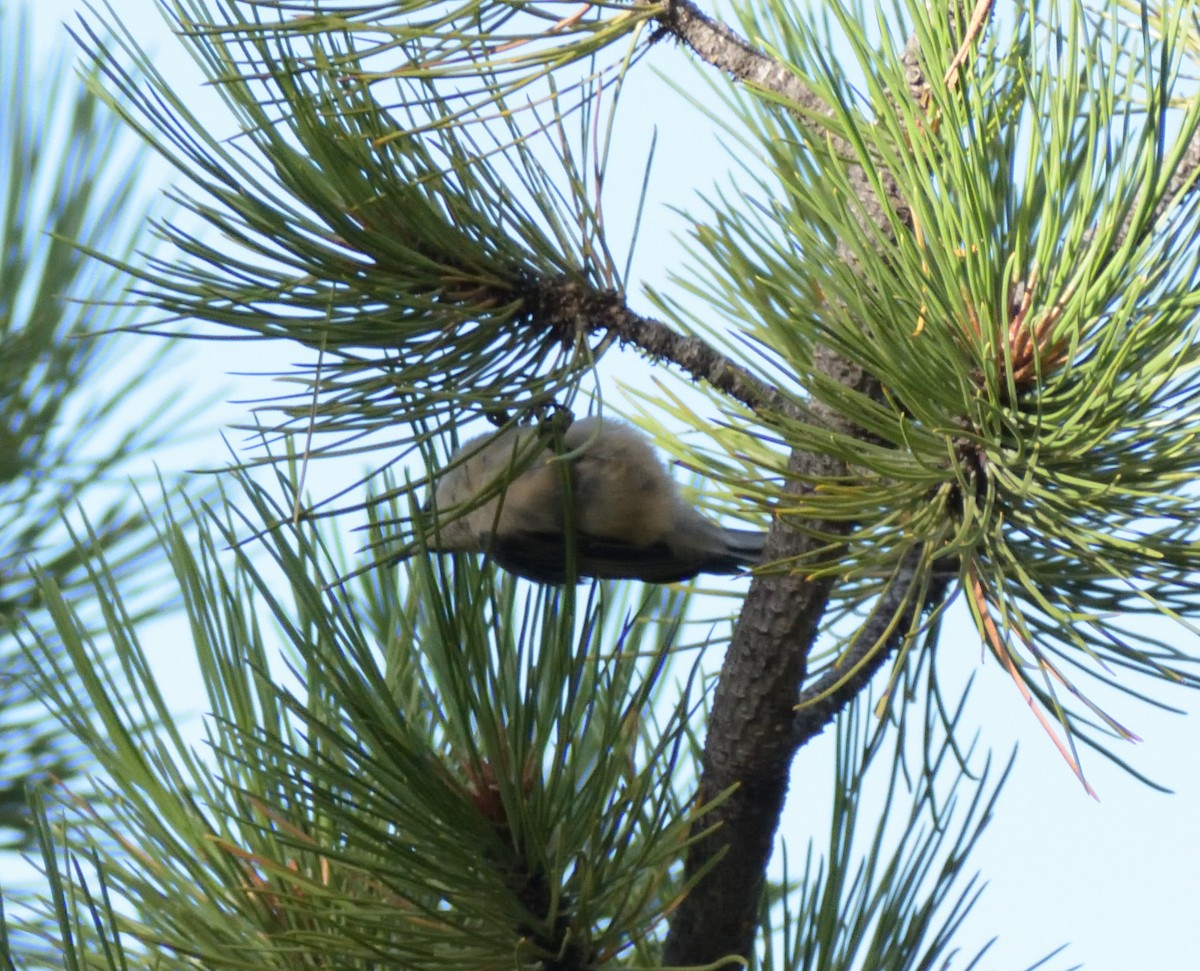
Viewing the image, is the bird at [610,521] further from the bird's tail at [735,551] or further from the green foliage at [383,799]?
the green foliage at [383,799]

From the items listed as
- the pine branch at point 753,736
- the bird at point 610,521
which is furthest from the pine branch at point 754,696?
the bird at point 610,521

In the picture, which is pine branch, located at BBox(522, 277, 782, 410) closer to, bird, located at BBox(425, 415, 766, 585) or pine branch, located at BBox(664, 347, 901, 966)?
pine branch, located at BBox(664, 347, 901, 966)

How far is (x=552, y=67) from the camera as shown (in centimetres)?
96

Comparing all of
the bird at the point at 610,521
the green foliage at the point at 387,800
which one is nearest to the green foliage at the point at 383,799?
the green foliage at the point at 387,800

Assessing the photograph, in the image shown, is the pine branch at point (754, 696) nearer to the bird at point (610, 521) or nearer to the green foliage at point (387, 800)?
the green foliage at point (387, 800)

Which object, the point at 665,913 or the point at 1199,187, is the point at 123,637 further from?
the point at 1199,187

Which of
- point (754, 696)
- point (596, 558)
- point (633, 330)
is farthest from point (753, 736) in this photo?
point (596, 558)

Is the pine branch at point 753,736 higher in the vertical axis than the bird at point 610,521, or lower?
lower

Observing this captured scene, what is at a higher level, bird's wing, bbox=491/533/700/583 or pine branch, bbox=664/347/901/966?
bird's wing, bbox=491/533/700/583

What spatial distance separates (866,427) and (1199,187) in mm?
224

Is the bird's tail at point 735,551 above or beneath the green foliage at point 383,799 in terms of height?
above

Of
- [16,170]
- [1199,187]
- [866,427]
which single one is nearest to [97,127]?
[16,170]

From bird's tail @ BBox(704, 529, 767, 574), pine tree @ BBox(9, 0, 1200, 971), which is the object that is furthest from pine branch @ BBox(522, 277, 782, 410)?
bird's tail @ BBox(704, 529, 767, 574)

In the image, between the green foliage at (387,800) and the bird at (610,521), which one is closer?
the green foliage at (387,800)
